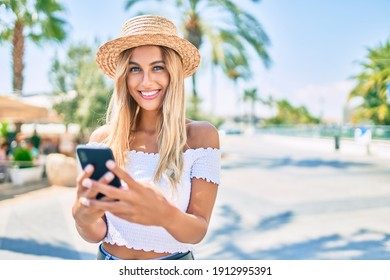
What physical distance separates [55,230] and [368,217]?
305cm

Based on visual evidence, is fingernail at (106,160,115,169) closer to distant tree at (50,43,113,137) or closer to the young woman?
the young woman

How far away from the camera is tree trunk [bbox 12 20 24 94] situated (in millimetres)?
7967

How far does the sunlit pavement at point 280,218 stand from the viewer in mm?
3297

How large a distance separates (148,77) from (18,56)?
831 centimetres

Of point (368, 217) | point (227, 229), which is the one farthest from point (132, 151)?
point (368, 217)

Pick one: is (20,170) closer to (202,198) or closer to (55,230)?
(55,230)

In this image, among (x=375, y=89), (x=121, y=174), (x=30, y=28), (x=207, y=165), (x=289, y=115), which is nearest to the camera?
(x=121, y=174)

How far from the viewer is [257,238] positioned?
147 inches

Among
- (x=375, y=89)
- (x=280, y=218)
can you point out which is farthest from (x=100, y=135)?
(x=375, y=89)

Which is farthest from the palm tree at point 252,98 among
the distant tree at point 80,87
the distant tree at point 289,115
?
the distant tree at point 80,87

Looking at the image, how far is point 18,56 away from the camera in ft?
27.4

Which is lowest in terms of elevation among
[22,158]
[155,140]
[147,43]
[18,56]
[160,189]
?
[22,158]

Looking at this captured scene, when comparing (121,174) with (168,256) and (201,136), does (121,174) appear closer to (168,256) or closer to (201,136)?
(201,136)
